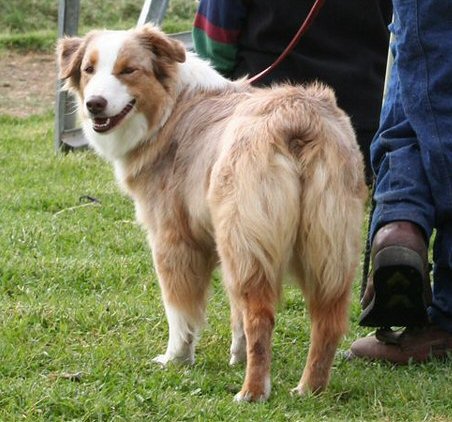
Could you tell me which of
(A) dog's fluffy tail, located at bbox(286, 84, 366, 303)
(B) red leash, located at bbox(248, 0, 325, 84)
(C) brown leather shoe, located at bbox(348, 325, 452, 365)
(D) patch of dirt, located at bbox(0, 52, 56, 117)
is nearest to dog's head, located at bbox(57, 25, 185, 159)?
(B) red leash, located at bbox(248, 0, 325, 84)

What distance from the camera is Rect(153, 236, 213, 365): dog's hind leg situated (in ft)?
16.9

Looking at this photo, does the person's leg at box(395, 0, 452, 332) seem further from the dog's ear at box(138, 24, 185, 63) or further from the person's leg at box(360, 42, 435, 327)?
the dog's ear at box(138, 24, 185, 63)

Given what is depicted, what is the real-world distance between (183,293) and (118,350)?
1.32 ft

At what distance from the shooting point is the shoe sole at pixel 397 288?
482 centimetres

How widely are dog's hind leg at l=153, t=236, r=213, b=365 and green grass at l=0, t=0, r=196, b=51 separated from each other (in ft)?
34.6

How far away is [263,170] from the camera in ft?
14.5

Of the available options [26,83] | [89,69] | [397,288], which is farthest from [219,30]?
[26,83]

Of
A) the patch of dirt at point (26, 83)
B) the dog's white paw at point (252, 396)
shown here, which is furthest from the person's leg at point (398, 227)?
the patch of dirt at point (26, 83)

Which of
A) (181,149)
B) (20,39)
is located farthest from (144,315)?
(20,39)

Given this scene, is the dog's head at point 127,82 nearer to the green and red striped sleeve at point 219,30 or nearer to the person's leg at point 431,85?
the person's leg at point 431,85

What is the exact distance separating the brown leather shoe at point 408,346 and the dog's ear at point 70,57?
1999 millimetres

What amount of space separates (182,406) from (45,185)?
464 cm

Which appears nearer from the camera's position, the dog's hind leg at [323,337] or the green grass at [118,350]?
the green grass at [118,350]

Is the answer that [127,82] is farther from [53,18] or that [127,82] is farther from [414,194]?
[53,18]
